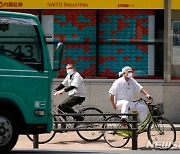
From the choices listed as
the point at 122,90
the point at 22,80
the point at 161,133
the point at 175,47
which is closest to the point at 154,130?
the point at 161,133

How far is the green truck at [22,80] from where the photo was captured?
12.5m

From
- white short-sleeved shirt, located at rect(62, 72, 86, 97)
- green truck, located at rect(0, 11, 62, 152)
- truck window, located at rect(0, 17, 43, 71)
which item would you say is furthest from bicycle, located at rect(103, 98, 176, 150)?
truck window, located at rect(0, 17, 43, 71)

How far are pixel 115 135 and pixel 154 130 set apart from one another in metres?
0.93

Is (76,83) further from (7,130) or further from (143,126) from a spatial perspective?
(7,130)

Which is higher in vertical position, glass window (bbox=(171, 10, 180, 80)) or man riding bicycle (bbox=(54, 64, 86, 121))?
glass window (bbox=(171, 10, 180, 80))

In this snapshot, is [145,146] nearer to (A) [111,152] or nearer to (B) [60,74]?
(A) [111,152]

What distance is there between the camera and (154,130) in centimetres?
1662

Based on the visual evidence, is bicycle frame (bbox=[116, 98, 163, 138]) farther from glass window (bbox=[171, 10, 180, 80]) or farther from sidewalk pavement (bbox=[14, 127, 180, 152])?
glass window (bbox=[171, 10, 180, 80])

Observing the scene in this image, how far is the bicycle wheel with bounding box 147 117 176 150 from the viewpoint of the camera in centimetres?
1650

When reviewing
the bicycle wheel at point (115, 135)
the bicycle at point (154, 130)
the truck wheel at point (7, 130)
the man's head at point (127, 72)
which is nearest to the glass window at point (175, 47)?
the man's head at point (127, 72)

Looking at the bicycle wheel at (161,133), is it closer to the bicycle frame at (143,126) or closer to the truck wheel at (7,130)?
the bicycle frame at (143,126)

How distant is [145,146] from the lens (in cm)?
1686

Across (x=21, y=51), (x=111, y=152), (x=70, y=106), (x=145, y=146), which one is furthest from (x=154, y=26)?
(x=21, y=51)

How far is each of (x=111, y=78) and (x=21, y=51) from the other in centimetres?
978
